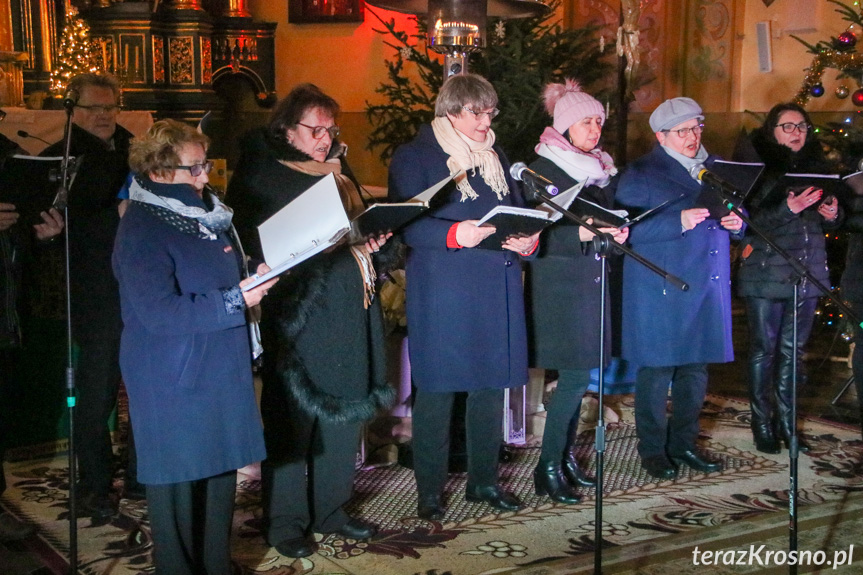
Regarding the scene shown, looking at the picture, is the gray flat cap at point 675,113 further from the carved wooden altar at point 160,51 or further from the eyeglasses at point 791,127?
the carved wooden altar at point 160,51

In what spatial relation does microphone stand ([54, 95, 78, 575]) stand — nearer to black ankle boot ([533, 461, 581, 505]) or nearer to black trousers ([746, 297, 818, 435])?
black ankle boot ([533, 461, 581, 505])

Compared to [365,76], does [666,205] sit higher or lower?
lower

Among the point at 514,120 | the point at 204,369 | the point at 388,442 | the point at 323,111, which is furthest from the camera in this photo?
the point at 514,120

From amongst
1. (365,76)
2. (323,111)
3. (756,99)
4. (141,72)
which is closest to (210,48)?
(141,72)

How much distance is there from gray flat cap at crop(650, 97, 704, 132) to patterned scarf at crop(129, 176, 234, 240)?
204 cm

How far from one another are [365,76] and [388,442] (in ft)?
17.7

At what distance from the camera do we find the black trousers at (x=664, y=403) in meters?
4.22

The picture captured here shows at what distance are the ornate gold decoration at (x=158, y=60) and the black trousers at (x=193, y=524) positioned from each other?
5.65 meters

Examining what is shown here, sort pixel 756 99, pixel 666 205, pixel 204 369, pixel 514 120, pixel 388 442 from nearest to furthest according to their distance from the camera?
pixel 204 369 → pixel 666 205 → pixel 388 442 → pixel 514 120 → pixel 756 99

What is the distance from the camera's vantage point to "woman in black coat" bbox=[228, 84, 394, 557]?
10.7 ft

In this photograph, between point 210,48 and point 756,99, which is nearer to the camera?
point 210,48

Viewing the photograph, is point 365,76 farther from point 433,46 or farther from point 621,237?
point 621,237

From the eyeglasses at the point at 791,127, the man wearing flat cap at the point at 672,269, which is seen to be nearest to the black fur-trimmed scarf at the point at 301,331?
the man wearing flat cap at the point at 672,269

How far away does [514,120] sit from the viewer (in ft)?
19.6
